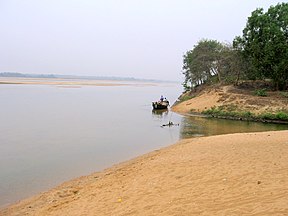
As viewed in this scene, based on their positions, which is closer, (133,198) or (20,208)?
(133,198)

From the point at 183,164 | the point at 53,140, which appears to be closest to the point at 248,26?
the point at 53,140

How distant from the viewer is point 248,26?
36906 mm

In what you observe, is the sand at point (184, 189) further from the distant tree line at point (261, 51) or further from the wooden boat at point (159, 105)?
the wooden boat at point (159, 105)

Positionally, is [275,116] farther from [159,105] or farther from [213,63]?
[213,63]

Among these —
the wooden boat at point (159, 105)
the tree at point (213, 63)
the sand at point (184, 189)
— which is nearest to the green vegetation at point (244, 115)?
the wooden boat at point (159, 105)

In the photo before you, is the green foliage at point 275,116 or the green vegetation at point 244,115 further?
the green vegetation at point 244,115

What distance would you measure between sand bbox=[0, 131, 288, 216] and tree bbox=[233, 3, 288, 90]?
2511 centimetres

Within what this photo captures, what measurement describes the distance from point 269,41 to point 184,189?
103ft

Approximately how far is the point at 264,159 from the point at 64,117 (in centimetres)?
2410

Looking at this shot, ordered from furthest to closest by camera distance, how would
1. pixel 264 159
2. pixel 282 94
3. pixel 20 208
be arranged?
Result: 1. pixel 282 94
2. pixel 264 159
3. pixel 20 208

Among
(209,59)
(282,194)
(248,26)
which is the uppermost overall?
(248,26)

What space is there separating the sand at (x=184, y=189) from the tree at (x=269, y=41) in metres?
25.1

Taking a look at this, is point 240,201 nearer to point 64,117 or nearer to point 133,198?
point 133,198

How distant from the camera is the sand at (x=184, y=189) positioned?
270 inches
